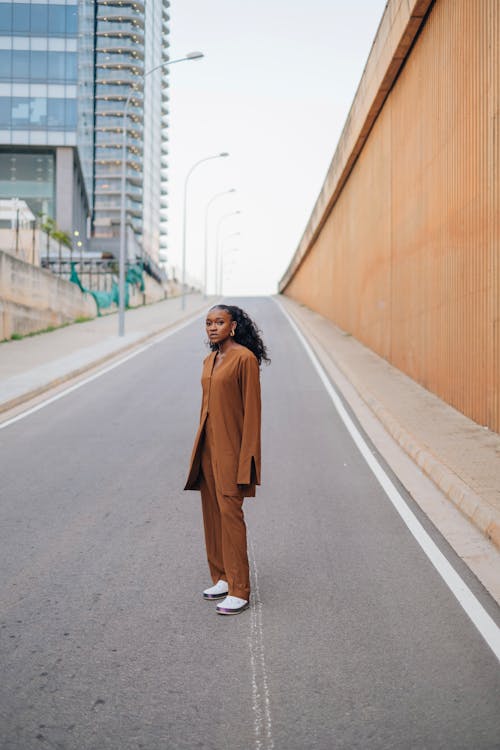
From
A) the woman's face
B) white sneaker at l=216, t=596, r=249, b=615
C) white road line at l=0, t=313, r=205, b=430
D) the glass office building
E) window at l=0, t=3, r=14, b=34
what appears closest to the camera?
white sneaker at l=216, t=596, r=249, b=615

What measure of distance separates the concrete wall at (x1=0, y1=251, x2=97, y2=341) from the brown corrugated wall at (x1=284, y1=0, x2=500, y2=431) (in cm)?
998

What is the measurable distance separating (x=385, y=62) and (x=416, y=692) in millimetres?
15690

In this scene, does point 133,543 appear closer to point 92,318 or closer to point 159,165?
point 92,318

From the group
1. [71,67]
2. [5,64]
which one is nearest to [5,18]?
[5,64]

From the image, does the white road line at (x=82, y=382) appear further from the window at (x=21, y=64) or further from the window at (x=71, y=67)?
the window at (x=21, y=64)

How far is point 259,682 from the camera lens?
12.4 feet

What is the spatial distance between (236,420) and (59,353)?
1667 cm

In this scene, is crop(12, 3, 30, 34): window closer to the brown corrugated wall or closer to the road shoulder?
the brown corrugated wall

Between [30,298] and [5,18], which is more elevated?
[5,18]

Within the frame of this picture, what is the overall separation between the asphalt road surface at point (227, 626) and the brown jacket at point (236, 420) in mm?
794

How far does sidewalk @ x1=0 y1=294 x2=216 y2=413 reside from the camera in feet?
48.5

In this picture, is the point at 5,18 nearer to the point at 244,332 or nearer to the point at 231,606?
the point at 244,332

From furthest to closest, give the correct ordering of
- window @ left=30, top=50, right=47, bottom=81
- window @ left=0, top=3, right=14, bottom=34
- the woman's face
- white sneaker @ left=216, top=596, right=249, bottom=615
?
window @ left=30, top=50, right=47, bottom=81, window @ left=0, top=3, right=14, bottom=34, the woman's face, white sneaker @ left=216, top=596, right=249, bottom=615

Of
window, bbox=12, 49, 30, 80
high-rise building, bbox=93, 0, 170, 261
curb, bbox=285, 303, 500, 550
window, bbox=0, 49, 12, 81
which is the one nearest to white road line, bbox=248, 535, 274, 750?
curb, bbox=285, 303, 500, 550
